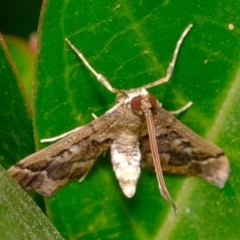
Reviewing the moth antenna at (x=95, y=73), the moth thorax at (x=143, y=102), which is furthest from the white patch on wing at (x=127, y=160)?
the moth antenna at (x=95, y=73)

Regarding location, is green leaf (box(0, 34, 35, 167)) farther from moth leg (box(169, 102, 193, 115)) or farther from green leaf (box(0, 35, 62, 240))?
moth leg (box(169, 102, 193, 115))

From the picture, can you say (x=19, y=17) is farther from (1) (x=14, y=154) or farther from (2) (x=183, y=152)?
(2) (x=183, y=152)

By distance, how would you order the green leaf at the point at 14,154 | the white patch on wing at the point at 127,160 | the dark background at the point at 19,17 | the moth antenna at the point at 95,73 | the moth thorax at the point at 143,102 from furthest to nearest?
1. the dark background at the point at 19,17
2. the white patch on wing at the point at 127,160
3. the moth thorax at the point at 143,102
4. the moth antenna at the point at 95,73
5. the green leaf at the point at 14,154

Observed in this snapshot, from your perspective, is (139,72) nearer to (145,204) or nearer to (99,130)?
(99,130)

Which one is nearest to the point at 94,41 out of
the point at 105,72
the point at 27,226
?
the point at 105,72

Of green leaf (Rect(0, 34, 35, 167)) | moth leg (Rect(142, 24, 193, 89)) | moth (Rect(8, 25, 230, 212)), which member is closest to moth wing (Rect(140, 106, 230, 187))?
moth (Rect(8, 25, 230, 212))

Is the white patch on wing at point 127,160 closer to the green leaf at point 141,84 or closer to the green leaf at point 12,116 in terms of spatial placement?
the green leaf at point 141,84
